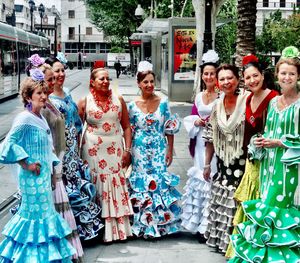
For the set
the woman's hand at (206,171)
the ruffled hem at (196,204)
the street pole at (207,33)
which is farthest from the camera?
the street pole at (207,33)

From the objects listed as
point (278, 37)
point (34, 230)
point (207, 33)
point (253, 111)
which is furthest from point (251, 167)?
point (278, 37)

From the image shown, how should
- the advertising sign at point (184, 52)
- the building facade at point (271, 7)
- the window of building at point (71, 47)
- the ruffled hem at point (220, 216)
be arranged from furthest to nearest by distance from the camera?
1. the window of building at point (71, 47)
2. the building facade at point (271, 7)
3. the advertising sign at point (184, 52)
4. the ruffled hem at point (220, 216)

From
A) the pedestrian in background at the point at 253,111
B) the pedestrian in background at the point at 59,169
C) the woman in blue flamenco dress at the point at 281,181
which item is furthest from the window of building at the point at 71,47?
the woman in blue flamenco dress at the point at 281,181

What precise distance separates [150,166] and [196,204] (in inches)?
24.5

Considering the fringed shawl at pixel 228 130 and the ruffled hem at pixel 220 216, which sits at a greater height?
the fringed shawl at pixel 228 130

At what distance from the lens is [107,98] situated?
6090 millimetres

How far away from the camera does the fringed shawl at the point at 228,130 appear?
542 centimetres

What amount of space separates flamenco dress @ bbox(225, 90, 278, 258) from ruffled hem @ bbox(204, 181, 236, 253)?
0.32 meters

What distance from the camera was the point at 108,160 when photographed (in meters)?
6.09

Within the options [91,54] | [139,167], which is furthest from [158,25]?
[91,54]

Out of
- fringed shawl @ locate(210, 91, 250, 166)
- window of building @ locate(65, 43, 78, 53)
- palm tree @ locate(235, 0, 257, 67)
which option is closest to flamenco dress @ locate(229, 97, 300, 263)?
fringed shawl @ locate(210, 91, 250, 166)

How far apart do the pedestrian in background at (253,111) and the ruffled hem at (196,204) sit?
900 mm

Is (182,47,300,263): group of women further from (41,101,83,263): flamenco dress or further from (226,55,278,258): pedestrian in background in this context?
(41,101,83,263): flamenco dress

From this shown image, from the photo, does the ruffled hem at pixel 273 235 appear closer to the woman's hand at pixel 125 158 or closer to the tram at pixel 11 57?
the woman's hand at pixel 125 158
